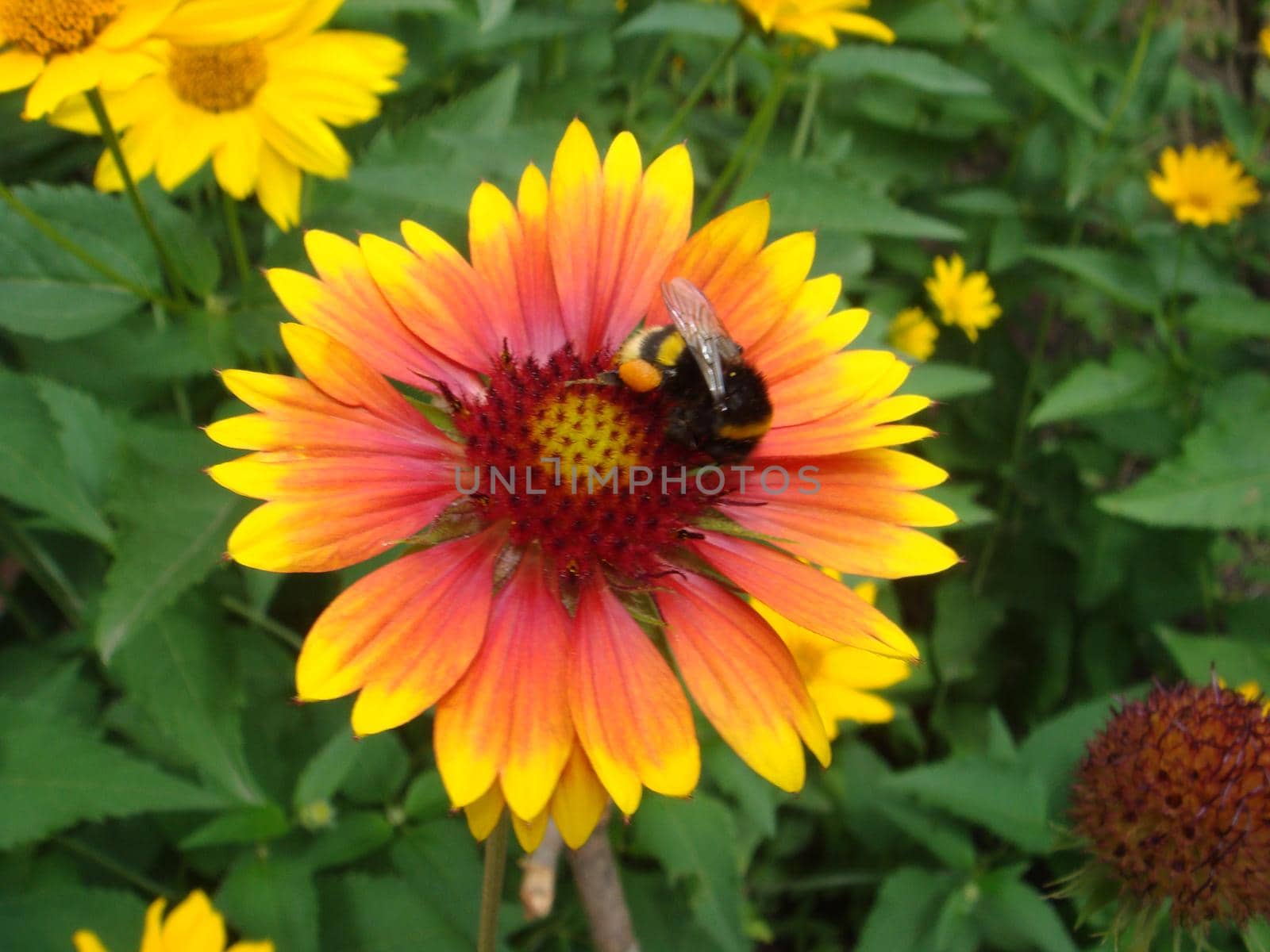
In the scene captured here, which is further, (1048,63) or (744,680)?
(1048,63)

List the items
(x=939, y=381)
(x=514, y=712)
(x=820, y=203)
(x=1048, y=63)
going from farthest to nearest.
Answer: (x=1048, y=63), (x=939, y=381), (x=820, y=203), (x=514, y=712)

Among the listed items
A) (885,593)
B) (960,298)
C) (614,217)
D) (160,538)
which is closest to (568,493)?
(614,217)

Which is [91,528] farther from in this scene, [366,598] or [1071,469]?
[1071,469]

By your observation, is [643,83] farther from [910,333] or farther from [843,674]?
[843,674]

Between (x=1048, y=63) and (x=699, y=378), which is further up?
(x=1048, y=63)

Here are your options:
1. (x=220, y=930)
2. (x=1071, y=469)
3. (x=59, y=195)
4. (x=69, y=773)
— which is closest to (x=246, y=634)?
(x=69, y=773)

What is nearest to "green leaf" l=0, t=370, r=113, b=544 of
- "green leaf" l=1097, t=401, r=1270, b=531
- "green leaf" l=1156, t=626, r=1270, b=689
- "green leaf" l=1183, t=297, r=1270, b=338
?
"green leaf" l=1097, t=401, r=1270, b=531

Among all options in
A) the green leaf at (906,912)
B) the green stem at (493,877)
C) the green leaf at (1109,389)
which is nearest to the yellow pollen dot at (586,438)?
the green stem at (493,877)

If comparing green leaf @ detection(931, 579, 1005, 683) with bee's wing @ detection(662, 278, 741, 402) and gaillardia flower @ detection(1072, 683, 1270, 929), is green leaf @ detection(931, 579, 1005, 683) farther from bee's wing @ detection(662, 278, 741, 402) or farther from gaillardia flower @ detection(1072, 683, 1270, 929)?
bee's wing @ detection(662, 278, 741, 402)
